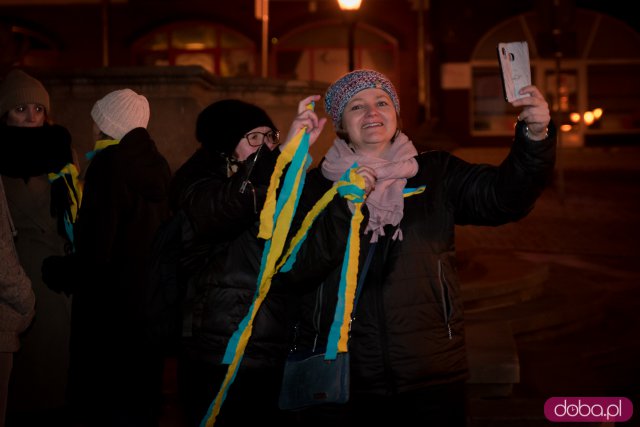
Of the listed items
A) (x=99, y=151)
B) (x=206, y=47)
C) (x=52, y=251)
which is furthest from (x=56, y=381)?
(x=206, y=47)

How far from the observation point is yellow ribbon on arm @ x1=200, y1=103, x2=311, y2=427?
2.70 m

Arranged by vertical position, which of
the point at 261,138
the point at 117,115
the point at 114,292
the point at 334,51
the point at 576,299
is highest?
the point at 334,51

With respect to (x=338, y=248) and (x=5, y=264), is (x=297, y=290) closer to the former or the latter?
(x=338, y=248)

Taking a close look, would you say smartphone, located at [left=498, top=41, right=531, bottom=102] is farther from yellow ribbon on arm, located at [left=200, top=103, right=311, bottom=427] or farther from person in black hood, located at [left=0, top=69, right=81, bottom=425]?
person in black hood, located at [left=0, top=69, right=81, bottom=425]

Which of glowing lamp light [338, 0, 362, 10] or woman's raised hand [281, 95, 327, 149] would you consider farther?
glowing lamp light [338, 0, 362, 10]

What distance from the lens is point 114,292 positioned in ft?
11.0

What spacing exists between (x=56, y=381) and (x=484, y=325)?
9.72ft

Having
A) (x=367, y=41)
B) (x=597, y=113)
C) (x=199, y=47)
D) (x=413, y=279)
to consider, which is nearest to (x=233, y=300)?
(x=413, y=279)

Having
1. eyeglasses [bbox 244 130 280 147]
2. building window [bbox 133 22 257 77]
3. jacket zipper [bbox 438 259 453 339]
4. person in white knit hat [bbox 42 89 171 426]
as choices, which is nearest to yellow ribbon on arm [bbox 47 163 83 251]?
person in white knit hat [bbox 42 89 171 426]

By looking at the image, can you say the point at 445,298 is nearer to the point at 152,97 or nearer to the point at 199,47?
the point at 152,97

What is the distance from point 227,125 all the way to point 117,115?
66cm

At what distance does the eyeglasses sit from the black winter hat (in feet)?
0.10

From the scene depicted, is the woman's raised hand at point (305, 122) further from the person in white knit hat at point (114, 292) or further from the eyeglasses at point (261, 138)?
the person in white knit hat at point (114, 292)

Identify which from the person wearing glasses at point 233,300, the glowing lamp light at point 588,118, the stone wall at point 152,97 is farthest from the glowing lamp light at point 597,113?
the person wearing glasses at point 233,300
